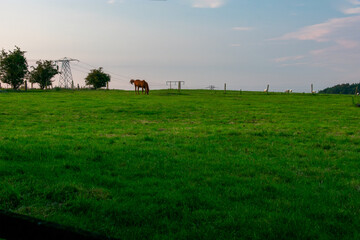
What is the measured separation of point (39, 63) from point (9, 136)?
8675cm

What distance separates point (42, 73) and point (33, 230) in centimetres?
9797

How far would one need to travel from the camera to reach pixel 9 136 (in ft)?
43.7

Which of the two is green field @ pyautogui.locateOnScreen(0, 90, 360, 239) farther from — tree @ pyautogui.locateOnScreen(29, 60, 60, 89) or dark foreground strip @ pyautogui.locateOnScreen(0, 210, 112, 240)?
tree @ pyautogui.locateOnScreen(29, 60, 60, 89)

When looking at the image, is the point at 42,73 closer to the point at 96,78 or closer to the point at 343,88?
the point at 96,78

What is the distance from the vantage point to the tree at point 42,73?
8888 centimetres

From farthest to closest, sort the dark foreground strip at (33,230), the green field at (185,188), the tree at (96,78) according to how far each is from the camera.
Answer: the tree at (96,78)
the green field at (185,188)
the dark foreground strip at (33,230)

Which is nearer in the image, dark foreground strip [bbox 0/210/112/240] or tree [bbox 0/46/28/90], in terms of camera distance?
dark foreground strip [bbox 0/210/112/240]

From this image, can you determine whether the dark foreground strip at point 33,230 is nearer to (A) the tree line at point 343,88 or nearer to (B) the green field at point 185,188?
(B) the green field at point 185,188

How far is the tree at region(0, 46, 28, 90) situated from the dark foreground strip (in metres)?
83.9

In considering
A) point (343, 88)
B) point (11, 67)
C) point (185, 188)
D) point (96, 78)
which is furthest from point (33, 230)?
point (343, 88)

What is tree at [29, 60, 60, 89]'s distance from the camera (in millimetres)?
88875

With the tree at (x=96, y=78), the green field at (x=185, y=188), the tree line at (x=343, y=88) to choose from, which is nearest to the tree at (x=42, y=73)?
the tree at (x=96, y=78)

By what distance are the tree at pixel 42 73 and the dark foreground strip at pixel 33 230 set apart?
97.6 metres

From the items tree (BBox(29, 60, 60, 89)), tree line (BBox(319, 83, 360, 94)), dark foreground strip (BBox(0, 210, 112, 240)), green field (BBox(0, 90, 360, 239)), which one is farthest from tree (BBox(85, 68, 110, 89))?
tree line (BBox(319, 83, 360, 94))
